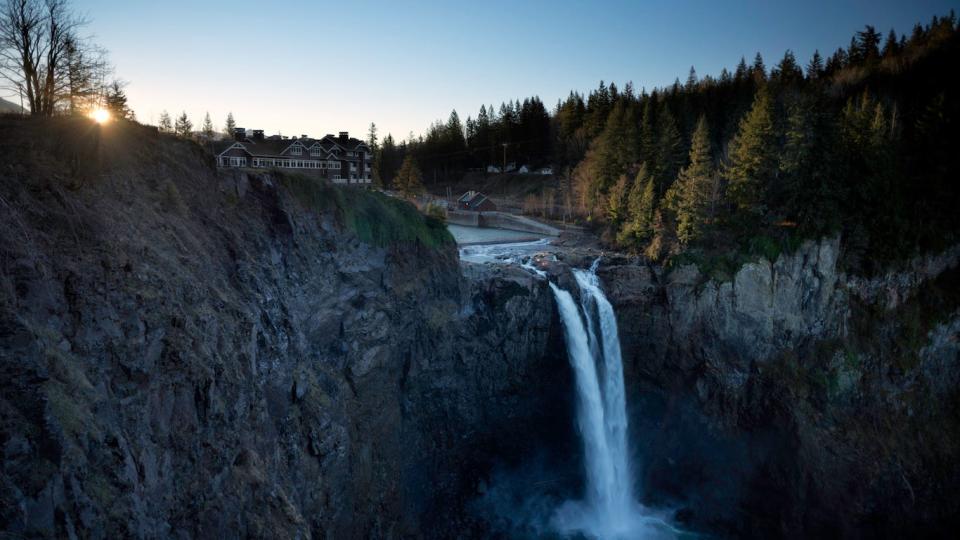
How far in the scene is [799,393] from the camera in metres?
31.8

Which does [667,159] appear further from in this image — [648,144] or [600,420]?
[600,420]

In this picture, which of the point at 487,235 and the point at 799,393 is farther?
the point at 487,235

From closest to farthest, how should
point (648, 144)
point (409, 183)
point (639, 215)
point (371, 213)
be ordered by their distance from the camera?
point (371, 213) < point (639, 215) < point (648, 144) < point (409, 183)

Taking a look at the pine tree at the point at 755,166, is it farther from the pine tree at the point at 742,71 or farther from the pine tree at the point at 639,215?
the pine tree at the point at 742,71

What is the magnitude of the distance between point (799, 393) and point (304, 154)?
35.6 metres

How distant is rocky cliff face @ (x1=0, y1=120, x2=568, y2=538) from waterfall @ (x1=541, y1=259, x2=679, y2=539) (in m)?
3.75

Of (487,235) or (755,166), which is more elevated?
(755,166)

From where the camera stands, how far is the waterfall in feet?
99.0

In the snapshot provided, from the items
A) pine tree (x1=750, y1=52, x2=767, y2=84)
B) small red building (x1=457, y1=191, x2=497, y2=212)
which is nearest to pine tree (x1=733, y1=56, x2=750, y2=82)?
pine tree (x1=750, y1=52, x2=767, y2=84)

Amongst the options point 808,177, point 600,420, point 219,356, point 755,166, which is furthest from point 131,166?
point 808,177

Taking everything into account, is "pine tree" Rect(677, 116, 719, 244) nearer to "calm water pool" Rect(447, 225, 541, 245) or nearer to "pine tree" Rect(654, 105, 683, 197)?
"pine tree" Rect(654, 105, 683, 197)

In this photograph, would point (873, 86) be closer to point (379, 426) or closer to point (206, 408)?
point (379, 426)

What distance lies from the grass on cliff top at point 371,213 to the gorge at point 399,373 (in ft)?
0.52

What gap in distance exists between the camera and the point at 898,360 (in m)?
32.9
